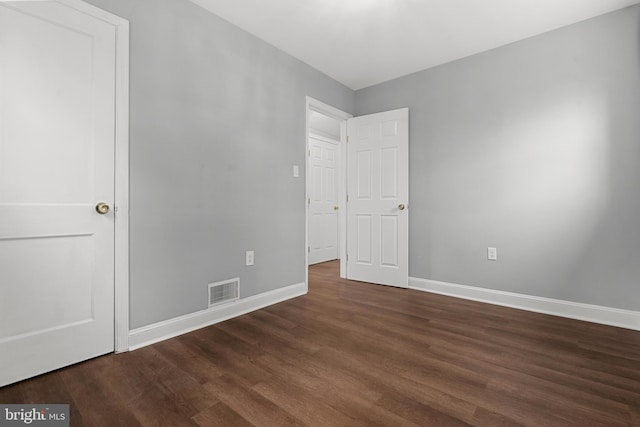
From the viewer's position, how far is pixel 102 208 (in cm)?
181

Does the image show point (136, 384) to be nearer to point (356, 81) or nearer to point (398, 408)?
point (398, 408)

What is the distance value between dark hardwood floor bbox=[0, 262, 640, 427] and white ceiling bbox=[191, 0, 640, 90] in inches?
98.5

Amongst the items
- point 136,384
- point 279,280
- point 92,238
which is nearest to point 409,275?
point 279,280

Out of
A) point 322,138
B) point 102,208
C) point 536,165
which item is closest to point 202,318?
point 102,208

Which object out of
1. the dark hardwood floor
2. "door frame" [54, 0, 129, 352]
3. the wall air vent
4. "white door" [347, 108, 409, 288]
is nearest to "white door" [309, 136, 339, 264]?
"white door" [347, 108, 409, 288]

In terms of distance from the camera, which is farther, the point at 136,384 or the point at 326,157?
the point at 326,157

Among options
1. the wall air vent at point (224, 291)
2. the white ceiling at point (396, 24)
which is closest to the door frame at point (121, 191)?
the wall air vent at point (224, 291)

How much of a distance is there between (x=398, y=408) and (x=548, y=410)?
684 mm

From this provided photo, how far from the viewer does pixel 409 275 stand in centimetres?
345

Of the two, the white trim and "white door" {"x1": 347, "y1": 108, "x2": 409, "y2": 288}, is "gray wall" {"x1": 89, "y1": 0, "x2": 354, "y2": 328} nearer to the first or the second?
"white door" {"x1": 347, "y1": 108, "x2": 409, "y2": 288}

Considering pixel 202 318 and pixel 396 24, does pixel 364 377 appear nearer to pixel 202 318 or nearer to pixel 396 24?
pixel 202 318

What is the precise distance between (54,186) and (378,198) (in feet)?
9.71

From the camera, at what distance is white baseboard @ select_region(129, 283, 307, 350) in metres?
1.98

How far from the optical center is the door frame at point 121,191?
188 cm
